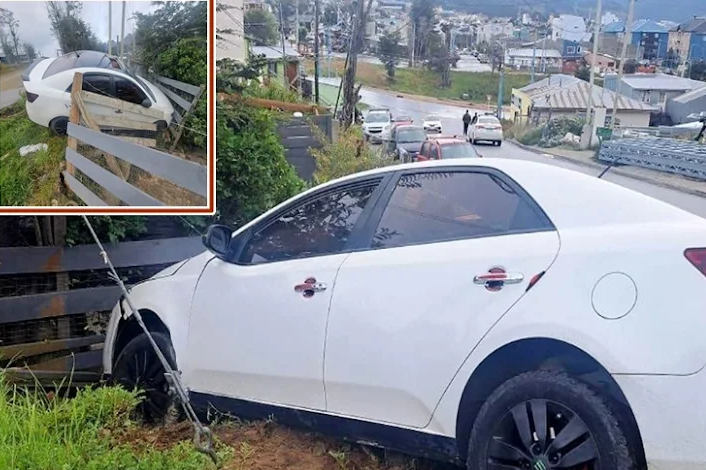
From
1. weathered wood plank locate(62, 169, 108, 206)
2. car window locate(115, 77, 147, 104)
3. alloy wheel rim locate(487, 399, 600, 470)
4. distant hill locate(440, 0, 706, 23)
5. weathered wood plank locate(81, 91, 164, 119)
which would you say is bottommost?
alloy wheel rim locate(487, 399, 600, 470)

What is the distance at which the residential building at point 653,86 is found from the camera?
5145 millimetres

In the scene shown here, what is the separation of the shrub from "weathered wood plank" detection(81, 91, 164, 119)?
191 cm

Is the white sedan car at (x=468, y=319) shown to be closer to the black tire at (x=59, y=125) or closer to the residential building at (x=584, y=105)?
the black tire at (x=59, y=125)

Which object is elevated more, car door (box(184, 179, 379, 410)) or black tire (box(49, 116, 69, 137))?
black tire (box(49, 116, 69, 137))

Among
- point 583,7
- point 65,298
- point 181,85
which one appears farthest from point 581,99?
point 65,298

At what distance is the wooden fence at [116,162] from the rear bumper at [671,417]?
2955 millimetres

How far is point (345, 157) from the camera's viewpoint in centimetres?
638

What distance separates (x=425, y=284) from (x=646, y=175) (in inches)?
90.0

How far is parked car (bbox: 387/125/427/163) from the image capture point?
6254mm

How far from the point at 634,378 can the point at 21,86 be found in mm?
3749

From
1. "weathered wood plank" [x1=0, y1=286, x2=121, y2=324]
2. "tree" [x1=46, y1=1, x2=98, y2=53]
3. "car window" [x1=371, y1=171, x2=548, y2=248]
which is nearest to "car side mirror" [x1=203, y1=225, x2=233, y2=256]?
"car window" [x1=371, y1=171, x2=548, y2=248]

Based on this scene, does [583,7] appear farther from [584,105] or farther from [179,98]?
[179,98]

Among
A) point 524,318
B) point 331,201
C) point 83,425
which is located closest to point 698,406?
point 524,318

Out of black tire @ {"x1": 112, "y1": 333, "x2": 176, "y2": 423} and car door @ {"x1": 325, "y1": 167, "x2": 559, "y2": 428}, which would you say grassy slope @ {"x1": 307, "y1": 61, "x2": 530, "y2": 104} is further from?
black tire @ {"x1": 112, "y1": 333, "x2": 176, "y2": 423}
